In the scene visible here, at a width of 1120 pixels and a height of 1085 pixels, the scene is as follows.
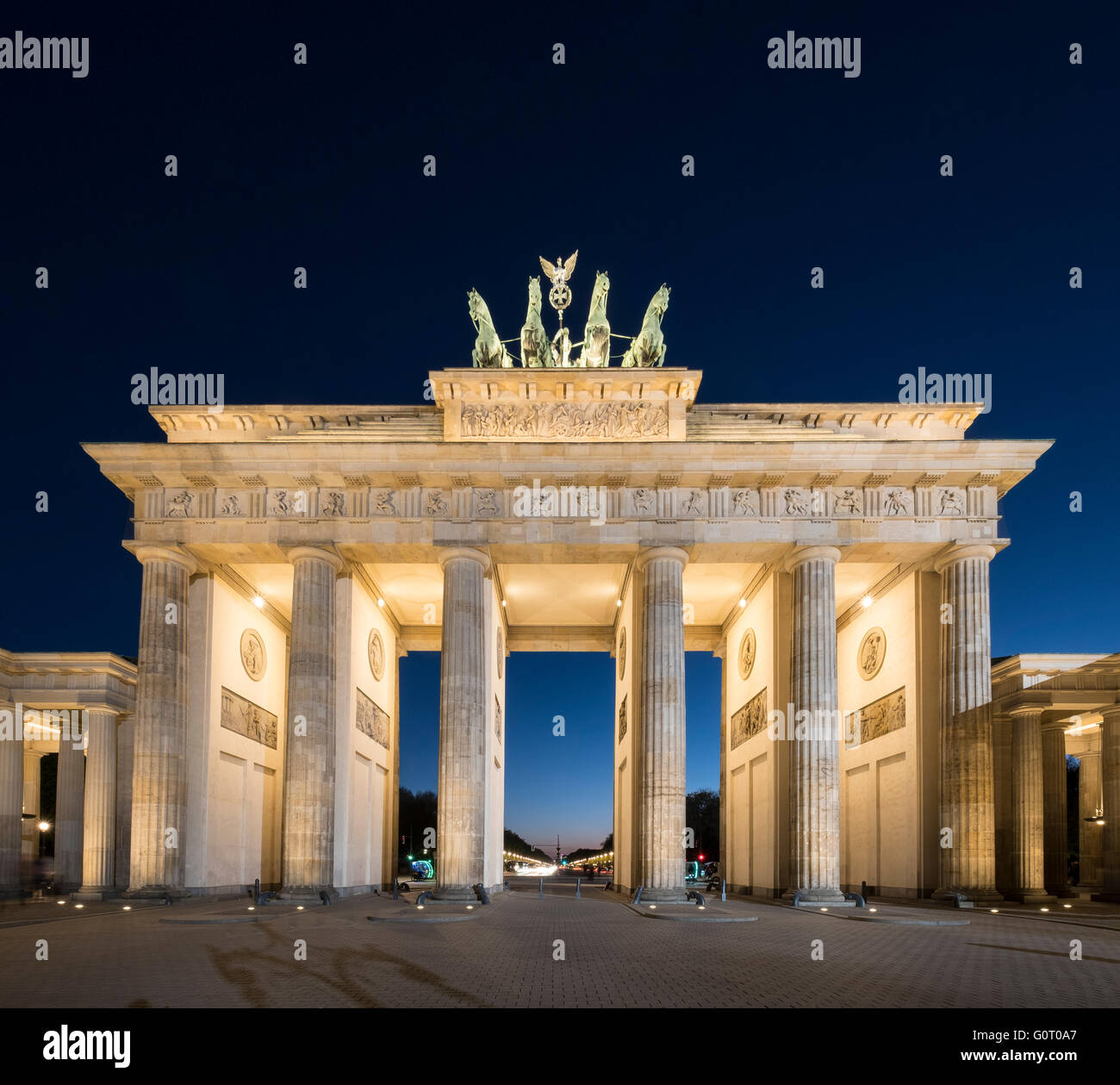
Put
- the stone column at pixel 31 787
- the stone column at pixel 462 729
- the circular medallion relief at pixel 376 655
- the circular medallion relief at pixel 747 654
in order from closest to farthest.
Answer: the stone column at pixel 462 729
the circular medallion relief at pixel 376 655
the circular medallion relief at pixel 747 654
the stone column at pixel 31 787

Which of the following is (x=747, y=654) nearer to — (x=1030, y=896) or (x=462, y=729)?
(x=1030, y=896)

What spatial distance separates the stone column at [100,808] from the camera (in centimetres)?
3416

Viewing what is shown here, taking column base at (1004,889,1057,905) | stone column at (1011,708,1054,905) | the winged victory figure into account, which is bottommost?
column base at (1004,889,1057,905)

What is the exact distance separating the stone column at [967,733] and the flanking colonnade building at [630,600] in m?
0.08

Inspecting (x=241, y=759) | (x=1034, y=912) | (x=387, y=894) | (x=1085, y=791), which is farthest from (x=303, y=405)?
(x=1085, y=791)

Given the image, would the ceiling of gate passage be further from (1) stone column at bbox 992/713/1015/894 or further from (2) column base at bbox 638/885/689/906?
(2) column base at bbox 638/885/689/906

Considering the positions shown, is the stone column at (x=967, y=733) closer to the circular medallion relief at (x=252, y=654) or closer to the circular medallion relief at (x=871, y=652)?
the circular medallion relief at (x=871, y=652)

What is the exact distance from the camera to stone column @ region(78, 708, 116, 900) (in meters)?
34.2

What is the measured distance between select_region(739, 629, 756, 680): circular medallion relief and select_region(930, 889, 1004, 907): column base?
38.1 ft

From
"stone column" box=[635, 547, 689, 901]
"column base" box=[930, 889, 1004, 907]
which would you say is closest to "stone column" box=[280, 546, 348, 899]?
"stone column" box=[635, 547, 689, 901]

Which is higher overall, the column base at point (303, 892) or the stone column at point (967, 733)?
the stone column at point (967, 733)

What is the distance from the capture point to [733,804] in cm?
4059

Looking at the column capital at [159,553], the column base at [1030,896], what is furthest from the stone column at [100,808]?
the column base at [1030,896]
